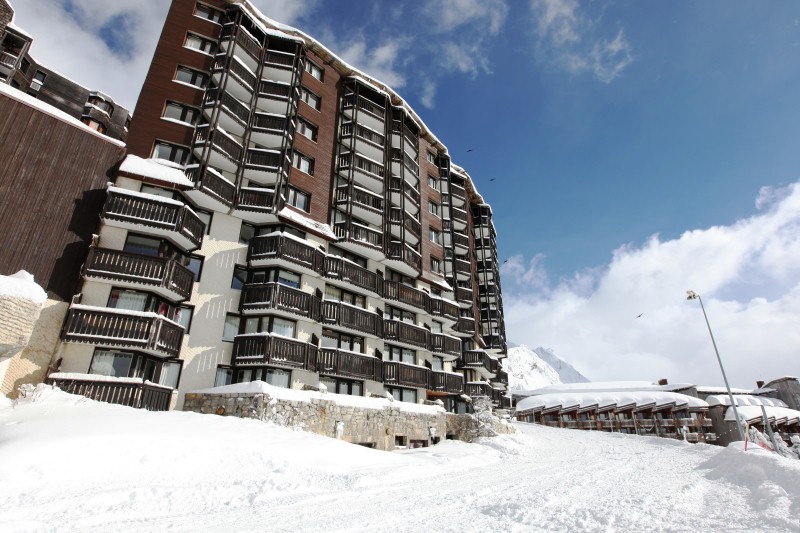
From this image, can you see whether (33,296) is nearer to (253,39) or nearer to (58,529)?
(58,529)

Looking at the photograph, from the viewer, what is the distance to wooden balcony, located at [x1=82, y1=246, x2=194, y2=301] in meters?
18.4

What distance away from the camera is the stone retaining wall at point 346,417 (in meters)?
17.8

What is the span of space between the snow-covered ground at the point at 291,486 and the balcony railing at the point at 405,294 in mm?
16171

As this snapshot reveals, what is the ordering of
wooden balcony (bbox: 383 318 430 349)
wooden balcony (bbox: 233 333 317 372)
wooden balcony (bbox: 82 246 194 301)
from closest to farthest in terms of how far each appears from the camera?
1. wooden balcony (bbox: 82 246 194 301)
2. wooden balcony (bbox: 233 333 317 372)
3. wooden balcony (bbox: 383 318 430 349)

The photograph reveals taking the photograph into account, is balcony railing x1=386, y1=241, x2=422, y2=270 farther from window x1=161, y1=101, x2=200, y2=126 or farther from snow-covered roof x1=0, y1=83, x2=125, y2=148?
snow-covered roof x1=0, y1=83, x2=125, y2=148

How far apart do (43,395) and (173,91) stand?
18.8 metres

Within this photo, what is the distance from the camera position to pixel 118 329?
18.0 meters

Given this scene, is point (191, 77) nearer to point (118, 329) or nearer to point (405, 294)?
point (118, 329)

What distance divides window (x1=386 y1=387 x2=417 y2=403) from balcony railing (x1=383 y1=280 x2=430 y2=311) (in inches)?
252

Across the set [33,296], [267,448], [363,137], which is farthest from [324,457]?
[363,137]

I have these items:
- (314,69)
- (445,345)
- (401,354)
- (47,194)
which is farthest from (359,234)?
(47,194)

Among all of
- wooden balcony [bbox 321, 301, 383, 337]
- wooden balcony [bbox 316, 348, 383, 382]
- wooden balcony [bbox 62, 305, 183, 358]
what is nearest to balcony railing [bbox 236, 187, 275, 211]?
wooden balcony [bbox 321, 301, 383, 337]

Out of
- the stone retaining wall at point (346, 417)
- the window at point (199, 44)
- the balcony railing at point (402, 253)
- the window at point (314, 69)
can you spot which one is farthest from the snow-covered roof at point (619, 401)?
the window at point (199, 44)

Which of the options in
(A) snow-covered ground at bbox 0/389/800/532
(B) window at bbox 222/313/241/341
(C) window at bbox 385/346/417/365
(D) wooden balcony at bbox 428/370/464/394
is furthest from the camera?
(D) wooden balcony at bbox 428/370/464/394
